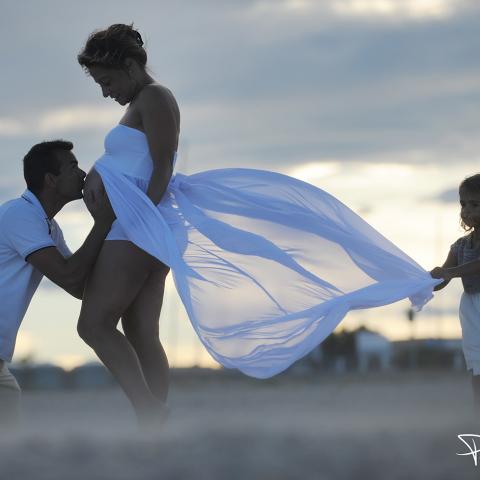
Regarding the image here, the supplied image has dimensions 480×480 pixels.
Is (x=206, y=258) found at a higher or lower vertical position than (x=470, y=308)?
higher

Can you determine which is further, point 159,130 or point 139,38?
point 139,38

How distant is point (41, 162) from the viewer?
6578 millimetres

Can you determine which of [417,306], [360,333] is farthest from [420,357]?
[417,306]

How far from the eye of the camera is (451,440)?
15.9ft

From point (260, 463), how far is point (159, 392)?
2.33m

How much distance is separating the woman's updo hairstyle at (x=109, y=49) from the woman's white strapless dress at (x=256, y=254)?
33cm

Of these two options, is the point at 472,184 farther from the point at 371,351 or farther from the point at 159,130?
the point at 371,351

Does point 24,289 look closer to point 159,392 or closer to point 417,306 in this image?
point 159,392

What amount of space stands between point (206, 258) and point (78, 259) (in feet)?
2.25

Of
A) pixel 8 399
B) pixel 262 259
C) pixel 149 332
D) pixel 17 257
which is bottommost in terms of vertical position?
pixel 8 399

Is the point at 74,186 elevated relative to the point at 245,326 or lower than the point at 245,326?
elevated

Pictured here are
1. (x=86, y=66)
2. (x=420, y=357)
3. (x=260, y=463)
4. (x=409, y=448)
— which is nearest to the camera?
(x=260, y=463)

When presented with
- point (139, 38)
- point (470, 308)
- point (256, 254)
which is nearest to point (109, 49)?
point (139, 38)

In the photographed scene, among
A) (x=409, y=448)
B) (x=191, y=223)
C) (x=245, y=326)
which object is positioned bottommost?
(x=409, y=448)
